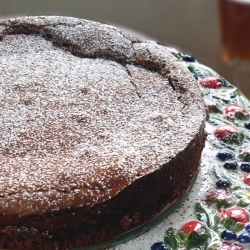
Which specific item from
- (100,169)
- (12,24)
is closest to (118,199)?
(100,169)

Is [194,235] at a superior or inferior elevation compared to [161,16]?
superior

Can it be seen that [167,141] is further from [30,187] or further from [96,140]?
[30,187]

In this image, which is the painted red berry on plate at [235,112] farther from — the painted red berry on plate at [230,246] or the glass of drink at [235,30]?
the glass of drink at [235,30]

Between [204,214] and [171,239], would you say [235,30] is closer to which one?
[204,214]

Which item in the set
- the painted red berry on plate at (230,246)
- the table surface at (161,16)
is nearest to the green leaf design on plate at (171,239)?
the painted red berry on plate at (230,246)

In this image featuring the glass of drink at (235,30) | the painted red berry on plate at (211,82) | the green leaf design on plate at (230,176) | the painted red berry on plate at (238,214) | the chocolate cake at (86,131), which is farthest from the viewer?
the glass of drink at (235,30)

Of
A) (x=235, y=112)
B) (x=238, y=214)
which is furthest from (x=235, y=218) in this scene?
(x=235, y=112)
